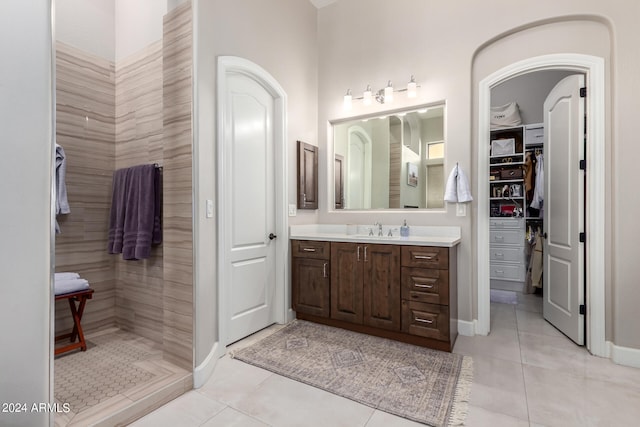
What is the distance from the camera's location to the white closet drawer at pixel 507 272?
4.36 metres

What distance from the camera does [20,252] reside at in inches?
46.1

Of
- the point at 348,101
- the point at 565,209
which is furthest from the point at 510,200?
the point at 348,101

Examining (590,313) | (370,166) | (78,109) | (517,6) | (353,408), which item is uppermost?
(517,6)

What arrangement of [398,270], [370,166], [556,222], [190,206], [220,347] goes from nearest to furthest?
[190,206] < [220,347] < [398,270] < [556,222] < [370,166]

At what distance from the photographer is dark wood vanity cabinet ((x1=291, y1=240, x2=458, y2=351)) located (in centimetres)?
245

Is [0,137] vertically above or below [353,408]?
above

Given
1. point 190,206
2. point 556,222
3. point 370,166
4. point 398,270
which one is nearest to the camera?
point 190,206

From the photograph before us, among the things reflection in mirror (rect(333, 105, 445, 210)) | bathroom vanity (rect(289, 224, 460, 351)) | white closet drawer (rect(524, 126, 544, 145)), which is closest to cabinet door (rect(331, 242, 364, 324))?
bathroom vanity (rect(289, 224, 460, 351))

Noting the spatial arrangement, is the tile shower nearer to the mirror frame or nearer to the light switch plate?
the light switch plate

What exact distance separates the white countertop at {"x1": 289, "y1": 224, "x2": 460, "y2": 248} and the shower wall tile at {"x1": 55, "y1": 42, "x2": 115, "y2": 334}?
1785 mm

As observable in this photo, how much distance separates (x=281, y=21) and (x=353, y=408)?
11.1 ft

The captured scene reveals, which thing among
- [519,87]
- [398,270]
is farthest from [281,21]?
[519,87]

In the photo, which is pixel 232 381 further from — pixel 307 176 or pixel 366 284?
pixel 307 176

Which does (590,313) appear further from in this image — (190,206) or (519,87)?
(519,87)
